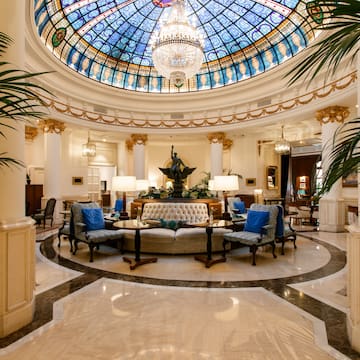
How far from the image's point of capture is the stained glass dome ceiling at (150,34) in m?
9.77

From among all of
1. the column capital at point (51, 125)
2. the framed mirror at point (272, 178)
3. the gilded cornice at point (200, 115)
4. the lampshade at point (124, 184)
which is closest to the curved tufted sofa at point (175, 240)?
the lampshade at point (124, 184)

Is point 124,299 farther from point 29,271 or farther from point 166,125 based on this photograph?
point 166,125

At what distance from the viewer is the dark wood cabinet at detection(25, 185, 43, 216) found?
33.2ft

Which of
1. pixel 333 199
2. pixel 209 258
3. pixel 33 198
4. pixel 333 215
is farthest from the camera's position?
pixel 33 198

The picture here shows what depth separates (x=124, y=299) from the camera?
3338mm

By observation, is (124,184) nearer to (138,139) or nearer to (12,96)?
(12,96)

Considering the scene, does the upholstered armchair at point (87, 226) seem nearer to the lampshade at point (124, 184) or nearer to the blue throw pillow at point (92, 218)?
the blue throw pillow at point (92, 218)

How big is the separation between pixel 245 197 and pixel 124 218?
8.33m

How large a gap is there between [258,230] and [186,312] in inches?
110

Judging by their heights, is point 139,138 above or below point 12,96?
above

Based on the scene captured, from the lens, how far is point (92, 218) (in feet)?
18.6

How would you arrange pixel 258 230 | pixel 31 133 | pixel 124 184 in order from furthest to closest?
pixel 31 133
pixel 124 184
pixel 258 230

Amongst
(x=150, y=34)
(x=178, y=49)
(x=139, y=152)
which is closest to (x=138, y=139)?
(x=139, y=152)

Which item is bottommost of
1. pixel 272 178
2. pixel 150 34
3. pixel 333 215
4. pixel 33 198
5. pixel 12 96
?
pixel 333 215
